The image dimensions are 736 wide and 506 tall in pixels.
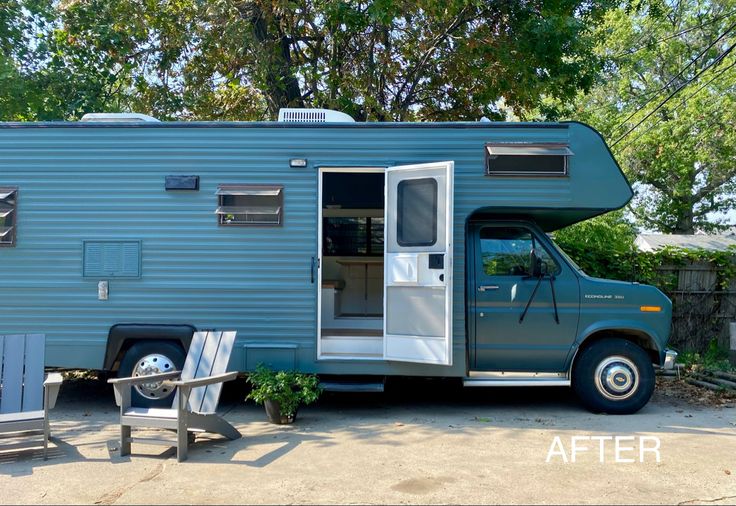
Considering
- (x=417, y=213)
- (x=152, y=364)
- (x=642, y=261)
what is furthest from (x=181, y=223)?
(x=642, y=261)

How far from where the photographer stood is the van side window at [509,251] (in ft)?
21.8

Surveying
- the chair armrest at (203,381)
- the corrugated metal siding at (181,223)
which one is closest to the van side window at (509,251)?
the corrugated metal siding at (181,223)

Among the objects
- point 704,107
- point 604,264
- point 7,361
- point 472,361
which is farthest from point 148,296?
point 704,107

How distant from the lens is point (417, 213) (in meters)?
6.46

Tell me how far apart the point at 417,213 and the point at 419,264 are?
1.71 ft

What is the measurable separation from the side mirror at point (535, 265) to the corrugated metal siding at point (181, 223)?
745mm

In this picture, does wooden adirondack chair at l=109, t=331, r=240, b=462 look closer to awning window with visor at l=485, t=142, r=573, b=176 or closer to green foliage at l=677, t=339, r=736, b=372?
awning window with visor at l=485, t=142, r=573, b=176

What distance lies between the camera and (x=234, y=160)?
662cm

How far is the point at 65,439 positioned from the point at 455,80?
8.77 metres

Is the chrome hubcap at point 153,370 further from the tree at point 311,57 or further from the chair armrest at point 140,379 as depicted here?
the tree at point 311,57

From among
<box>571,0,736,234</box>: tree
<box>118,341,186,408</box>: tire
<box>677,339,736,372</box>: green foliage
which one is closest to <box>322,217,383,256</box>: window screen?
<box>118,341,186,408</box>: tire

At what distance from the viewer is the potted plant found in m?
6.04

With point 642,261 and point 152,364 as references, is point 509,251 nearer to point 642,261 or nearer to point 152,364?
point 152,364

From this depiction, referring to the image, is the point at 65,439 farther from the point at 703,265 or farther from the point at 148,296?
the point at 703,265
